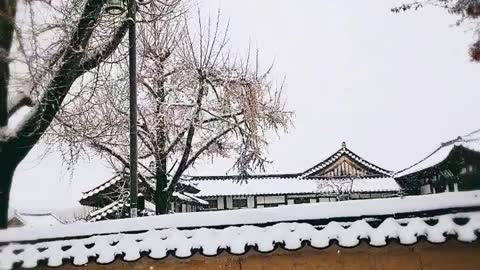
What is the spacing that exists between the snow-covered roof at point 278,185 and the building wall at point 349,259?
83.1ft

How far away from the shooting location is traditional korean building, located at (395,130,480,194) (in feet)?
41.4

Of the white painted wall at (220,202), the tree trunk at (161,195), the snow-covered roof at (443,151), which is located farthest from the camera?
the white painted wall at (220,202)

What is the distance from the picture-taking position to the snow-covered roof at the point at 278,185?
29234 mm

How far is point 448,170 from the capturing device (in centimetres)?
1878

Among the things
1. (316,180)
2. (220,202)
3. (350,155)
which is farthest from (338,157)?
(220,202)

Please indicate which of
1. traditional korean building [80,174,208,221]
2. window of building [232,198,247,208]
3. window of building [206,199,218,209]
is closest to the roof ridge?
window of building [232,198,247,208]

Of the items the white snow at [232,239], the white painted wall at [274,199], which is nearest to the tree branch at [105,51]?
the white snow at [232,239]

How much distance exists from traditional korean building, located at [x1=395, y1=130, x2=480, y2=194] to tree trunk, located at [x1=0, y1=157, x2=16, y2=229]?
8.28m

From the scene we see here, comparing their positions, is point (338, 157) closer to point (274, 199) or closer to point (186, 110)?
point (274, 199)

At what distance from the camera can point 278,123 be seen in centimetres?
1662

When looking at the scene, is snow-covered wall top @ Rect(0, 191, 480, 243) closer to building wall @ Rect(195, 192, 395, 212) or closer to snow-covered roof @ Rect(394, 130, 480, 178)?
snow-covered roof @ Rect(394, 130, 480, 178)

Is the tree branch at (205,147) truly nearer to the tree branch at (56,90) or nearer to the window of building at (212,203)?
the tree branch at (56,90)

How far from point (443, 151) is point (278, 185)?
12801 millimetres

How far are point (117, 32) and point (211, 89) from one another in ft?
30.5
